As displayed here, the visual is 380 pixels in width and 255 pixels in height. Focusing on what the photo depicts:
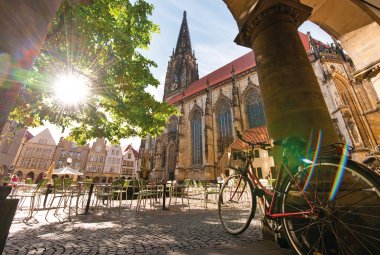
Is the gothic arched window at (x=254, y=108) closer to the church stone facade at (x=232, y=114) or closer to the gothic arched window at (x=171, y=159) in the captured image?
the church stone facade at (x=232, y=114)

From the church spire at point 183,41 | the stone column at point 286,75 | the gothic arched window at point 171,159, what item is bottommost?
the stone column at point 286,75

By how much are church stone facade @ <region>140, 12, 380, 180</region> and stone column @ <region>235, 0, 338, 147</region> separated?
8.87 metres

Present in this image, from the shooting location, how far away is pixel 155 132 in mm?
9391

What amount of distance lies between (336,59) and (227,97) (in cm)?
1199

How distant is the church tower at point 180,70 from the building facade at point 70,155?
22674 millimetres

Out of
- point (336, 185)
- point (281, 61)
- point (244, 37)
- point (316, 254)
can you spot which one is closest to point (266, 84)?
point (281, 61)

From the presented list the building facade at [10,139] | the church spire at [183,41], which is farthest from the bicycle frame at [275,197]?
the church spire at [183,41]

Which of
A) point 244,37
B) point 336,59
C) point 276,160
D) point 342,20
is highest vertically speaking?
point 336,59

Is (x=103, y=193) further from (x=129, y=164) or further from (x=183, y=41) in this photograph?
(x=129, y=164)

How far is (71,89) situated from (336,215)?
8.33 m

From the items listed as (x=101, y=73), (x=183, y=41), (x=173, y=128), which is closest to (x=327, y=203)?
(x=101, y=73)

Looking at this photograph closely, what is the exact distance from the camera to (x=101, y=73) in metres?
7.44

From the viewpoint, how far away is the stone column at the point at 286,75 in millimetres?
2088

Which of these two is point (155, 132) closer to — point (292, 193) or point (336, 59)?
point (292, 193)
